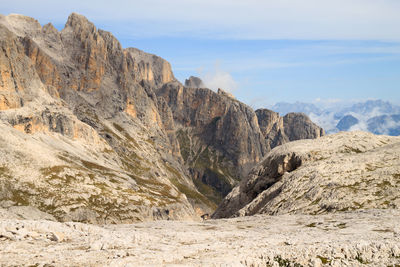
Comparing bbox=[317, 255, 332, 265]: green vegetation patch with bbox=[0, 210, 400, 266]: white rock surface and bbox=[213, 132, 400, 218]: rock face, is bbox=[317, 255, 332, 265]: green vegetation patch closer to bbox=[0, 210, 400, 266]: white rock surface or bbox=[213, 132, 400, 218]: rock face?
bbox=[0, 210, 400, 266]: white rock surface

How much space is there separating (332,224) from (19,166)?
131831 mm

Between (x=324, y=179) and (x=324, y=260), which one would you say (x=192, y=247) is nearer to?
(x=324, y=260)

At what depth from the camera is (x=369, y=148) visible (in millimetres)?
88375

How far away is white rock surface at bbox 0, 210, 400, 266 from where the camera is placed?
32469 mm

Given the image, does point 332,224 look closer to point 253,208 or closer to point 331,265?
point 331,265

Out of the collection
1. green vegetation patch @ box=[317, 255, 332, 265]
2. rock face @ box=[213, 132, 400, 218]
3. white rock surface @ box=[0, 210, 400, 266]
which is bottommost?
green vegetation patch @ box=[317, 255, 332, 265]

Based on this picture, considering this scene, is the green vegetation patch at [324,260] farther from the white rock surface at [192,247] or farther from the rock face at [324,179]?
the rock face at [324,179]

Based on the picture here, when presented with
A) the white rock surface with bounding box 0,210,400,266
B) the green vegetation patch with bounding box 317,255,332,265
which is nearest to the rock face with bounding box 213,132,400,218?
the white rock surface with bounding box 0,210,400,266

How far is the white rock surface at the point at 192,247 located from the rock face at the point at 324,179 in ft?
51.4

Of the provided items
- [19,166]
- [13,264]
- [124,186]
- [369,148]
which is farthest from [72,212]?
[13,264]

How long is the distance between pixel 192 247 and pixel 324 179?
127ft

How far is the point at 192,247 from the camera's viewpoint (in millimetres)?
38469

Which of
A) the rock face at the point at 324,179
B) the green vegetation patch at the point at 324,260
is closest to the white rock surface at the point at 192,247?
the green vegetation patch at the point at 324,260

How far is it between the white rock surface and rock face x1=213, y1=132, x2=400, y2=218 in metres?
15.7
